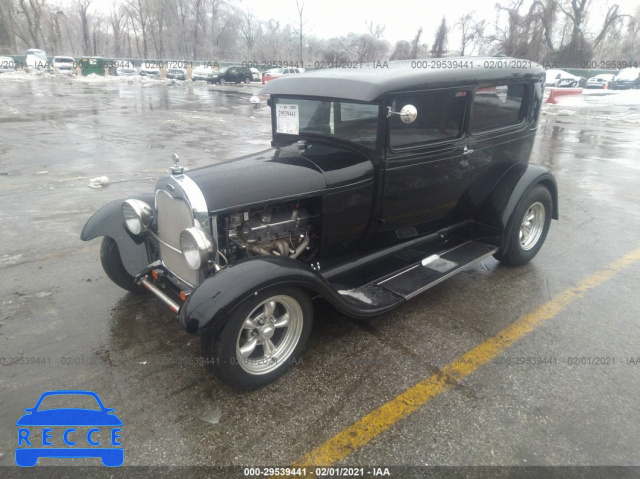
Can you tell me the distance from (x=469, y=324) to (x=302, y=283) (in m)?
1.54

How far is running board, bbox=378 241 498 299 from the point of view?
3.31 metres

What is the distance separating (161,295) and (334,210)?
4.44 ft

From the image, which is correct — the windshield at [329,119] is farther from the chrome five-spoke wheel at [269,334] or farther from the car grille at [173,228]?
the chrome five-spoke wheel at [269,334]

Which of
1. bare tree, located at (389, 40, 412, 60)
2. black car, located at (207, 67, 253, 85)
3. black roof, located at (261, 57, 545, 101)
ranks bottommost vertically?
black roof, located at (261, 57, 545, 101)

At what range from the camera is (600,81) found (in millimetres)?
31750

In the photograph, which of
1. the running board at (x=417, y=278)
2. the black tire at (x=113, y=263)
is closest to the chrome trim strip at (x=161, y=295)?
the black tire at (x=113, y=263)

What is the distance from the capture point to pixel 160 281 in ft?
10.6

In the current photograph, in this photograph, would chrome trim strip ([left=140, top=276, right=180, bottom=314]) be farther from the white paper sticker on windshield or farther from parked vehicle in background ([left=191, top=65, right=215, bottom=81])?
parked vehicle in background ([left=191, top=65, right=215, bottom=81])

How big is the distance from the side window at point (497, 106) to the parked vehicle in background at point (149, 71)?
4172cm

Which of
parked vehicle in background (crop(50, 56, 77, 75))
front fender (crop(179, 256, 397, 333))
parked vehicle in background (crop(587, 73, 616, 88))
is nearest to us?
front fender (crop(179, 256, 397, 333))

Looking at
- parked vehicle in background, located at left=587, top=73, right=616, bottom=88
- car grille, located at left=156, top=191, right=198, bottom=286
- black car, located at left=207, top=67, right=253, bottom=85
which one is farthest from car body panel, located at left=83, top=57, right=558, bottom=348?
parked vehicle in background, located at left=587, top=73, right=616, bottom=88

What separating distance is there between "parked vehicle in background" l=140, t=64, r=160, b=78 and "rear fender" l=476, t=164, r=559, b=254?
138 ft

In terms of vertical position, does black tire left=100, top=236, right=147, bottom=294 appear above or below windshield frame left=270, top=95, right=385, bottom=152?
below

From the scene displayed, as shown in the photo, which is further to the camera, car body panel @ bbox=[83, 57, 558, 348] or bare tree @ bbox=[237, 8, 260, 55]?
bare tree @ bbox=[237, 8, 260, 55]
